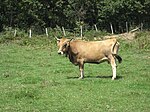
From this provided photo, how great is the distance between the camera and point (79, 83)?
49.9 feet

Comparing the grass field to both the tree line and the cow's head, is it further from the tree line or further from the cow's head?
the tree line

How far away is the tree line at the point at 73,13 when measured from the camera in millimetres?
53906

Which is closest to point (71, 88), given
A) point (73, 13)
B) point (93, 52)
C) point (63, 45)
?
point (63, 45)

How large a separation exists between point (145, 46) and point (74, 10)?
28.5 m

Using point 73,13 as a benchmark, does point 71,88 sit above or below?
below

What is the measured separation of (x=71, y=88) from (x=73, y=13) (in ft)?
145

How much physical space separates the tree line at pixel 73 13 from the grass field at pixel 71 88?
3081 centimetres

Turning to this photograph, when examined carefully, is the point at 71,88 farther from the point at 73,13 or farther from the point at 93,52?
the point at 73,13

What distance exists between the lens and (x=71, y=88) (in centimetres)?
1416

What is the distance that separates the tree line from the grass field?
101 feet

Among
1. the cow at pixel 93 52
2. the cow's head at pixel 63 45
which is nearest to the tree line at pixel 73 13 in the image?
the cow at pixel 93 52

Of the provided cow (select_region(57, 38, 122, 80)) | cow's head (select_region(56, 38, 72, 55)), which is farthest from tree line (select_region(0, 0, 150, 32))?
cow's head (select_region(56, 38, 72, 55))

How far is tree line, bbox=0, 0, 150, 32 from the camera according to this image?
5391 cm

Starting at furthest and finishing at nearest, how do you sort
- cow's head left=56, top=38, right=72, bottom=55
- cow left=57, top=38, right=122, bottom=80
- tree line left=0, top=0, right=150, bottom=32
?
1. tree line left=0, top=0, right=150, bottom=32
2. cow left=57, top=38, right=122, bottom=80
3. cow's head left=56, top=38, right=72, bottom=55
